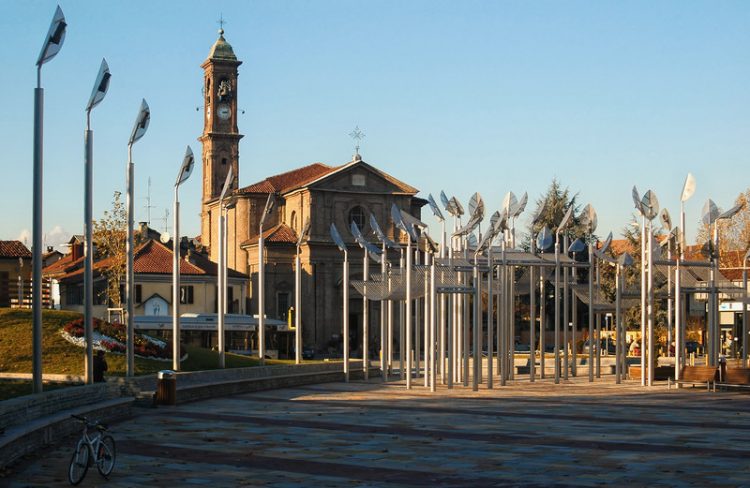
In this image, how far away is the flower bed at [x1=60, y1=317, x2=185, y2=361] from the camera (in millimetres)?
40156

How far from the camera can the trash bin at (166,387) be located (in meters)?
33.7

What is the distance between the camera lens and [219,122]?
102750 millimetres

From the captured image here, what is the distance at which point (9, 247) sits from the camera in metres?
78.9

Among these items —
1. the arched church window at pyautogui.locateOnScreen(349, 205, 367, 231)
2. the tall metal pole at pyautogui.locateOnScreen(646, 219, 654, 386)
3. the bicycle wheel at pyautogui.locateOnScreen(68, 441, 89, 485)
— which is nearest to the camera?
the bicycle wheel at pyautogui.locateOnScreen(68, 441, 89, 485)

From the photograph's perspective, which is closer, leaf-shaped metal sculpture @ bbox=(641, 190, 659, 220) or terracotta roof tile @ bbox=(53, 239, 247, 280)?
leaf-shaped metal sculpture @ bbox=(641, 190, 659, 220)

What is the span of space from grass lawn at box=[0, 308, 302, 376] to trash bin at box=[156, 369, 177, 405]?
3.98 m

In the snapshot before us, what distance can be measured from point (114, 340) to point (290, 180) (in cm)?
6456

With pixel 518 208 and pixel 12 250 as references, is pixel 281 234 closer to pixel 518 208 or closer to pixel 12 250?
pixel 12 250

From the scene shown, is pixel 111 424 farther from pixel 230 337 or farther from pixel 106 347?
pixel 230 337

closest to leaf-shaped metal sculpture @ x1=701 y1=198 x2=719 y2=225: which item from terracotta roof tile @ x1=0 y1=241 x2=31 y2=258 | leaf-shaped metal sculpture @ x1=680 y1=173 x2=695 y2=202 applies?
leaf-shaped metal sculpture @ x1=680 y1=173 x2=695 y2=202

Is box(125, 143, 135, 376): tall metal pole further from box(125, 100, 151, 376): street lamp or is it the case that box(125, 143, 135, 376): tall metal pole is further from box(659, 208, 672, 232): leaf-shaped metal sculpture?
box(659, 208, 672, 232): leaf-shaped metal sculpture

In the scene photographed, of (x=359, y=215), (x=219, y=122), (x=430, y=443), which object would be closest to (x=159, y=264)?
(x=359, y=215)

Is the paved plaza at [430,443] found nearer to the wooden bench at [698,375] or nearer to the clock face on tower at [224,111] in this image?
the wooden bench at [698,375]

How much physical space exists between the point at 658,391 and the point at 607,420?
11867mm
